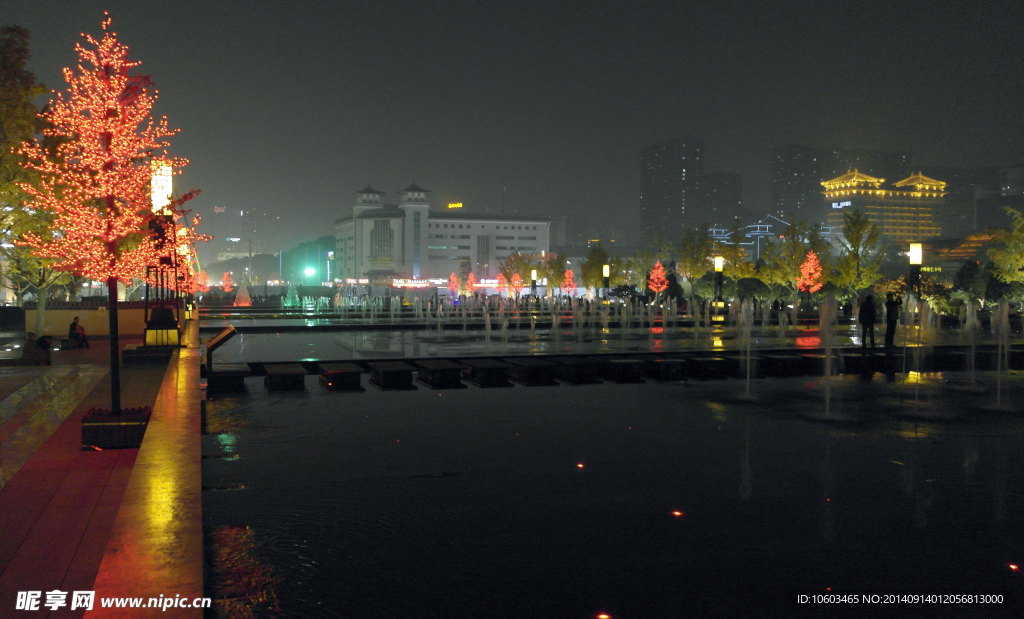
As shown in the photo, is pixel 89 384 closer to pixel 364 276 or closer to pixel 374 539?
pixel 374 539

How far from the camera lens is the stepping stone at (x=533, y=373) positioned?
12.3 meters

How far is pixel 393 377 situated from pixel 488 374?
152 cm

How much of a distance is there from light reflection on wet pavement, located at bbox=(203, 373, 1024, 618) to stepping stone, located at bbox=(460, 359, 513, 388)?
1973 mm

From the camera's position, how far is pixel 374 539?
4.83m

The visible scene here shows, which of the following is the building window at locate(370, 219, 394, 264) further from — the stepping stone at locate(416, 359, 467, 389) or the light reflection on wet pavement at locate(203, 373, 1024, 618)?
the light reflection on wet pavement at locate(203, 373, 1024, 618)

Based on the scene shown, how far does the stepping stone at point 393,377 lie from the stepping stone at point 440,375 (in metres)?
0.24

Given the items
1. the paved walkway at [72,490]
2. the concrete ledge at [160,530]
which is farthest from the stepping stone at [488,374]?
the concrete ledge at [160,530]

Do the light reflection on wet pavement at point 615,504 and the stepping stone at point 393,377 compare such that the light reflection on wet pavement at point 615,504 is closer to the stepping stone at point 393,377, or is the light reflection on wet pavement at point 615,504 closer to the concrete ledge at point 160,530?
the concrete ledge at point 160,530

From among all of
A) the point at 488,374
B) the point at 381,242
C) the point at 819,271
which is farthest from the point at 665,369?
the point at 381,242

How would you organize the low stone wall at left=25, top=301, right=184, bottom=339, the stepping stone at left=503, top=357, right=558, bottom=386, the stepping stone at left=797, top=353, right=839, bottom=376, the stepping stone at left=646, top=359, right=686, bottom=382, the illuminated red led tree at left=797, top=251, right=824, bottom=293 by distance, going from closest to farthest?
1. the stepping stone at left=503, top=357, right=558, bottom=386
2. the stepping stone at left=646, top=359, right=686, bottom=382
3. the stepping stone at left=797, top=353, right=839, bottom=376
4. the low stone wall at left=25, top=301, right=184, bottom=339
5. the illuminated red led tree at left=797, top=251, right=824, bottom=293

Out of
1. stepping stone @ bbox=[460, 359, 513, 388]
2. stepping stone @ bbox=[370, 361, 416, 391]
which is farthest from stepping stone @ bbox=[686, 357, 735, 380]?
stepping stone @ bbox=[370, 361, 416, 391]

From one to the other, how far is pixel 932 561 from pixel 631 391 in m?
6.99

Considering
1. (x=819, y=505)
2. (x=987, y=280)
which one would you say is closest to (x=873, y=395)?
(x=819, y=505)

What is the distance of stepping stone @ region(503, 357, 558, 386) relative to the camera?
12.3 metres
